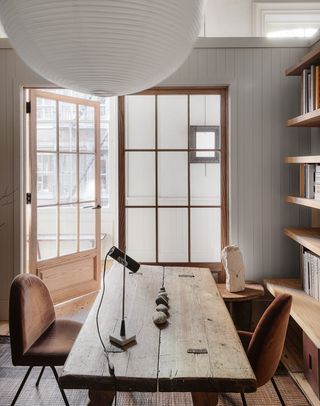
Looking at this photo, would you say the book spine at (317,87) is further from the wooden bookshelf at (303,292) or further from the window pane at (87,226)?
the window pane at (87,226)

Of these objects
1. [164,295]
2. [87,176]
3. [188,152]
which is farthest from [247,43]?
[164,295]

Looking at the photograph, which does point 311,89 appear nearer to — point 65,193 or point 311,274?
point 311,274

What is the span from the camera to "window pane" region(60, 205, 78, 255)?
343 cm

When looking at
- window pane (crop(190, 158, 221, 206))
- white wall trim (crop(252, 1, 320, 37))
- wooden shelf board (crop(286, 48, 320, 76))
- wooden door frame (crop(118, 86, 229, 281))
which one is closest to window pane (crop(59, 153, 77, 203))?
wooden door frame (crop(118, 86, 229, 281))

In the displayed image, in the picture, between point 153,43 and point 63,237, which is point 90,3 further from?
point 63,237

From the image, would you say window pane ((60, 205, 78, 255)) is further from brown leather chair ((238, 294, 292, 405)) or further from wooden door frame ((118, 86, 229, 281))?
brown leather chair ((238, 294, 292, 405))

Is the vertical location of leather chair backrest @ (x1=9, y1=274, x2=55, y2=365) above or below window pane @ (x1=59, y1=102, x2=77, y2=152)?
below

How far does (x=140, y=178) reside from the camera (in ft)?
11.0

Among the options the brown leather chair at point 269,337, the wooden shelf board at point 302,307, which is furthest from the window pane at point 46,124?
the brown leather chair at point 269,337

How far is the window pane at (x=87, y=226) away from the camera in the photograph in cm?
354

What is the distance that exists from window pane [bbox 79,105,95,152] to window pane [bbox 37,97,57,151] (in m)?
0.26

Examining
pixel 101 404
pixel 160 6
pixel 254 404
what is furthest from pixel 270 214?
pixel 160 6

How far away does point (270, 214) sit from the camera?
10.5 ft

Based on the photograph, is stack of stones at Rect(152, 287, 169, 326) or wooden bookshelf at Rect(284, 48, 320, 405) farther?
wooden bookshelf at Rect(284, 48, 320, 405)
